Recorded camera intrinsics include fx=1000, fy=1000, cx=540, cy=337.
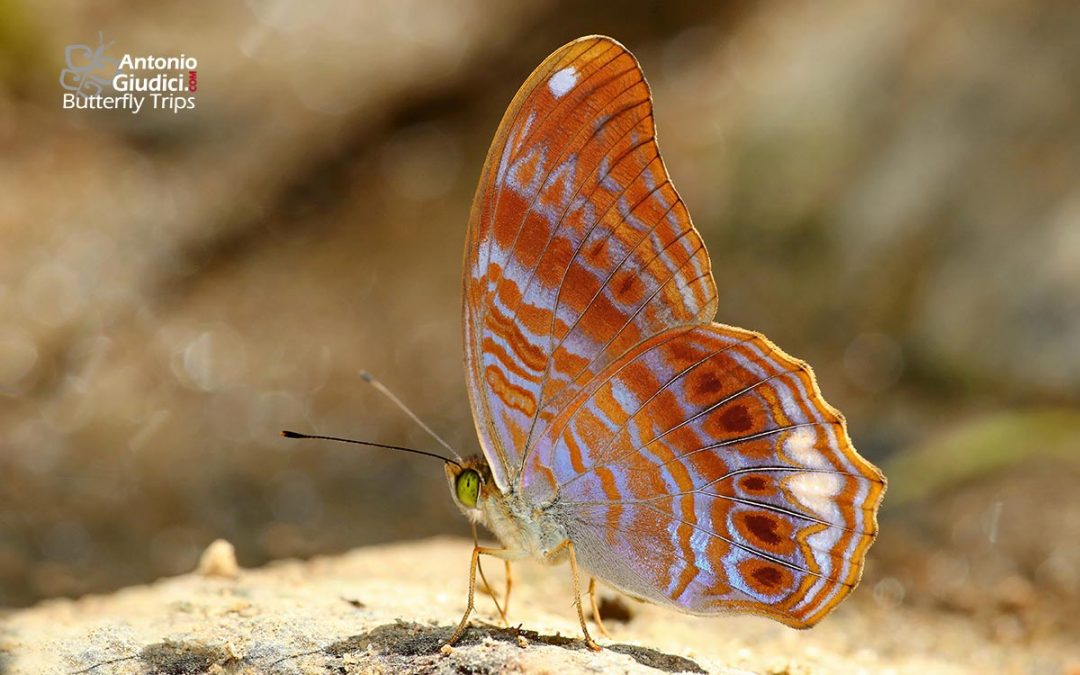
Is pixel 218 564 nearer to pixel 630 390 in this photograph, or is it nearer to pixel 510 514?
pixel 510 514

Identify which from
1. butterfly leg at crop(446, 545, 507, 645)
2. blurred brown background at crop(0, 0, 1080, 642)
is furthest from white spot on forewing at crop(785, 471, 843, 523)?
blurred brown background at crop(0, 0, 1080, 642)

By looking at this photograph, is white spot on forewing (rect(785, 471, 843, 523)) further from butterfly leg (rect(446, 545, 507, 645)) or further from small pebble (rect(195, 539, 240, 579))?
small pebble (rect(195, 539, 240, 579))

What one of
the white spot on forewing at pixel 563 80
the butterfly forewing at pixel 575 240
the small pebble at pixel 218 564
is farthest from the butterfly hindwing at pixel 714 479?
the small pebble at pixel 218 564

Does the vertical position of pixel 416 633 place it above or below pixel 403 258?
below

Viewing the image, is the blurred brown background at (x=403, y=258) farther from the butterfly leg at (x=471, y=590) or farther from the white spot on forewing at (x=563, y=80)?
the white spot on forewing at (x=563, y=80)

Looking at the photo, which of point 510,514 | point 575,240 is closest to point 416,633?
point 510,514

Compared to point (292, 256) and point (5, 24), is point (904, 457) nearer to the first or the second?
point (292, 256)

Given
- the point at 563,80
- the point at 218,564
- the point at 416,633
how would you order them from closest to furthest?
the point at 563,80 → the point at 416,633 → the point at 218,564

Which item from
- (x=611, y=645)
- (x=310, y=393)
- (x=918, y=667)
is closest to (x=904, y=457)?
(x=918, y=667)
